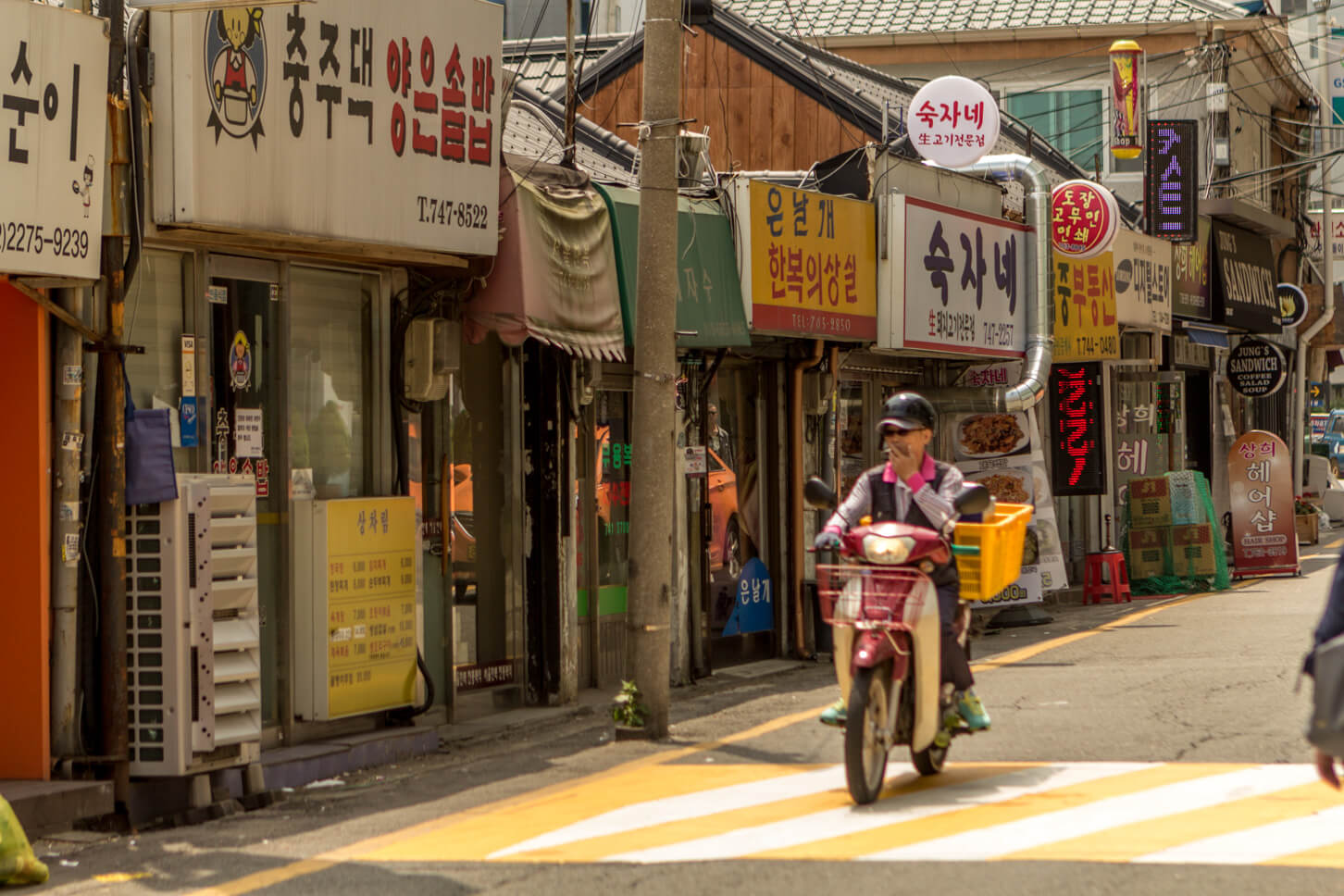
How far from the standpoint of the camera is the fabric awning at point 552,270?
1179cm

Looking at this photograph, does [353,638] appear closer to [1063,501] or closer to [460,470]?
[460,470]

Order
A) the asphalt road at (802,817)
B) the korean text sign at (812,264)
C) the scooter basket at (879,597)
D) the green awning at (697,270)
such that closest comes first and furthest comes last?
the asphalt road at (802,817) < the scooter basket at (879,597) < the green awning at (697,270) < the korean text sign at (812,264)

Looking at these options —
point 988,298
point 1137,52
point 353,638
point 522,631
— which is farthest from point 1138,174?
point 353,638

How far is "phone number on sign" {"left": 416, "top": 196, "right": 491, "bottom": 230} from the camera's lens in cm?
1105

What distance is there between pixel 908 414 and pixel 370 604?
3.92 metres

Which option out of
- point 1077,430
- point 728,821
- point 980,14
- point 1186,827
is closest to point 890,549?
point 728,821

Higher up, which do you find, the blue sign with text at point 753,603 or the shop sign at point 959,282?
the shop sign at point 959,282

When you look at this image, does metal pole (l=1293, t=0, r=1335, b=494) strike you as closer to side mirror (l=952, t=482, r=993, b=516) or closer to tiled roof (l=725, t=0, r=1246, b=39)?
tiled roof (l=725, t=0, r=1246, b=39)

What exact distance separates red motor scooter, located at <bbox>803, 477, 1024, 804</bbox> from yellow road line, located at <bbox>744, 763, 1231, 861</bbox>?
1.50ft

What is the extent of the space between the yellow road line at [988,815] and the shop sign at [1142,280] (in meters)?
14.5

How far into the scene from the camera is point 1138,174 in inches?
1372

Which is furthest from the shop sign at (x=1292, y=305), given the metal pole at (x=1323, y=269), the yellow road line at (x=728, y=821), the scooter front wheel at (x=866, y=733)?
the scooter front wheel at (x=866, y=733)

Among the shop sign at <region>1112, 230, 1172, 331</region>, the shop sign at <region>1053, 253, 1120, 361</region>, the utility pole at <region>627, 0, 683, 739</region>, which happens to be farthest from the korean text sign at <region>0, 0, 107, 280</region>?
the shop sign at <region>1112, 230, 1172, 331</region>

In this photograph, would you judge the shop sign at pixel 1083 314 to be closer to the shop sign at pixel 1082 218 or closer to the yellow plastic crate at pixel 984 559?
the shop sign at pixel 1082 218
